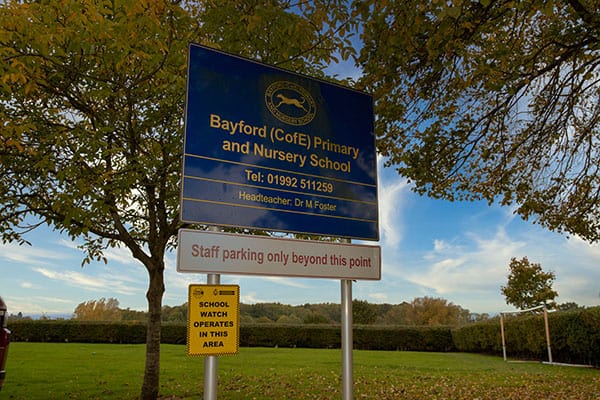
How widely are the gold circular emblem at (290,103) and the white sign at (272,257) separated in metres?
1.23

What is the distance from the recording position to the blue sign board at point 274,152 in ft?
12.9

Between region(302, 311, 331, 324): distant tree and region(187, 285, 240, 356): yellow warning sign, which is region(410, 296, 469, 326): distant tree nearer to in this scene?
region(302, 311, 331, 324): distant tree

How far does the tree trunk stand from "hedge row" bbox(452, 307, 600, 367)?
14.1 m

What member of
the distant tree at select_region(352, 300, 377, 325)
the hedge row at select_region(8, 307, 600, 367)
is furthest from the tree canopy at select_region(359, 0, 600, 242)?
the distant tree at select_region(352, 300, 377, 325)

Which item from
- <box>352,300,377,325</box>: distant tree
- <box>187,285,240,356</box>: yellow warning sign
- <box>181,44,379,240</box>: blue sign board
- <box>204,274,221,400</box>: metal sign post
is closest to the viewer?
<box>187,285,240,356</box>: yellow warning sign

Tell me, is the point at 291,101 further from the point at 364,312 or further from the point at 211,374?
the point at 364,312

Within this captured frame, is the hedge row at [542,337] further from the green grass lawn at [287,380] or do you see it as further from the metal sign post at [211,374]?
the metal sign post at [211,374]

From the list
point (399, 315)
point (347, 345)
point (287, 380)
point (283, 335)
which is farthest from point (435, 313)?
point (347, 345)

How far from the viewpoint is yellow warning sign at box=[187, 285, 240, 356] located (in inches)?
142

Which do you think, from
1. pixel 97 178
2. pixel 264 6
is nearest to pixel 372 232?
pixel 264 6

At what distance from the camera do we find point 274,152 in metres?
4.31

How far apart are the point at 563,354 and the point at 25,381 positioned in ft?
58.2

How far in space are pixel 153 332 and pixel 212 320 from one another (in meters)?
5.90

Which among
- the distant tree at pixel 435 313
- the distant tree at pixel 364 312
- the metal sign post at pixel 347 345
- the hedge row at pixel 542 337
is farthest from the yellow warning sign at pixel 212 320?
the distant tree at pixel 435 313
